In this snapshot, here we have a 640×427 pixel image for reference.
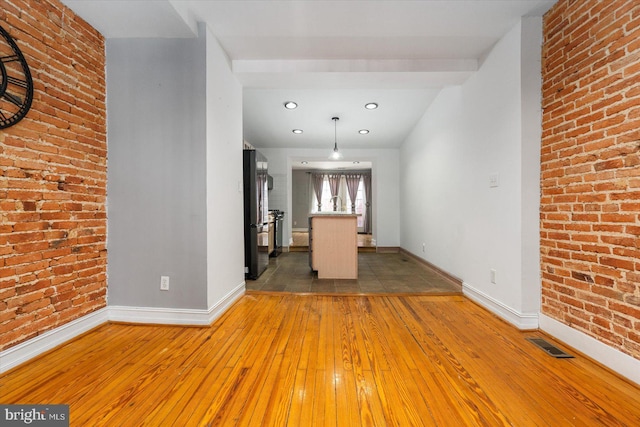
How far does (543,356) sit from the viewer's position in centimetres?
181

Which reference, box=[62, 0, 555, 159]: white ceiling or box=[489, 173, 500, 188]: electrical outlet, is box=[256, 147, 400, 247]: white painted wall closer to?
box=[62, 0, 555, 159]: white ceiling

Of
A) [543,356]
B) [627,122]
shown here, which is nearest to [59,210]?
[543,356]

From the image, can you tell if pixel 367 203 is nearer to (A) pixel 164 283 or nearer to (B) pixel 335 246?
(B) pixel 335 246

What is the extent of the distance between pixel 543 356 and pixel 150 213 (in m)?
3.14

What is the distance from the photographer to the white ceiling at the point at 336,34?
2.05 meters

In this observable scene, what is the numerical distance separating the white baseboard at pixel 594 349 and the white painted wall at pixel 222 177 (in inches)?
107

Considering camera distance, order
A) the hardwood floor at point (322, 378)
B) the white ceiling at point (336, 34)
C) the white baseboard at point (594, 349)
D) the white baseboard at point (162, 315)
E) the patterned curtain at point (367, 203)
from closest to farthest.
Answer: the hardwood floor at point (322, 378), the white baseboard at point (594, 349), the white ceiling at point (336, 34), the white baseboard at point (162, 315), the patterned curtain at point (367, 203)

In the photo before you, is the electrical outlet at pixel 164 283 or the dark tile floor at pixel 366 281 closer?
the electrical outlet at pixel 164 283

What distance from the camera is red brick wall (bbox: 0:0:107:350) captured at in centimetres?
→ 167

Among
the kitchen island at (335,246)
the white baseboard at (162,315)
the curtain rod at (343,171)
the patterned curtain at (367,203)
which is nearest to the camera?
the white baseboard at (162,315)

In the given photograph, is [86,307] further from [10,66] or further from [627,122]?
[627,122]

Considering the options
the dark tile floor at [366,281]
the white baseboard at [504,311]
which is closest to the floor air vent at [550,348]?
the white baseboard at [504,311]

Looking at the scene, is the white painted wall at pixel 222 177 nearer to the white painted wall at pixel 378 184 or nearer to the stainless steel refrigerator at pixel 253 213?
the stainless steel refrigerator at pixel 253 213

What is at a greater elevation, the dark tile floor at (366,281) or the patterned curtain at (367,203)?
the patterned curtain at (367,203)
